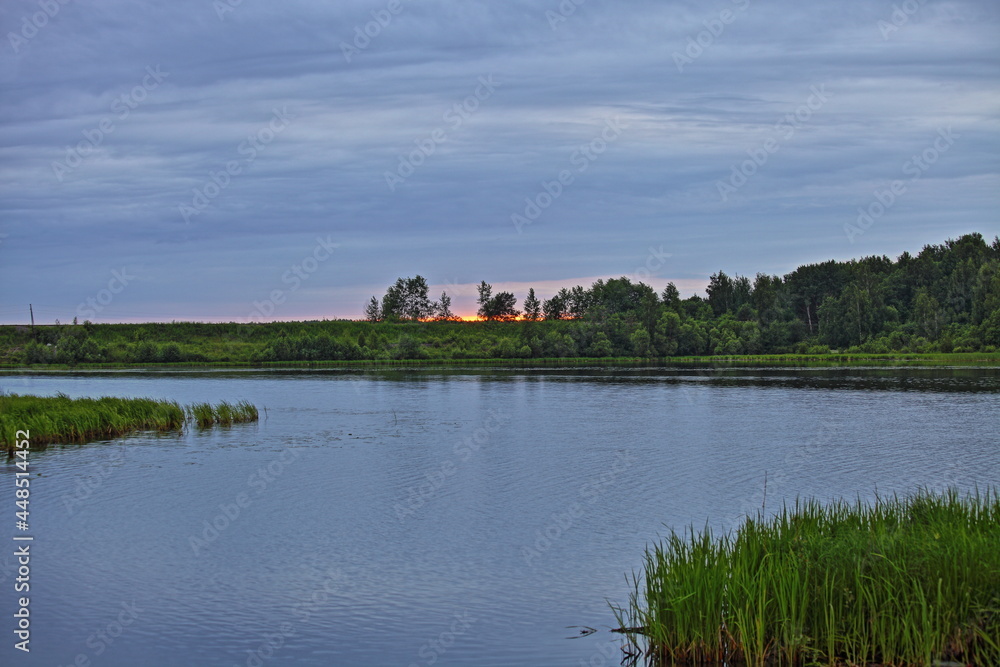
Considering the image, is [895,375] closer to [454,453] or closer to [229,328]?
[454,453]

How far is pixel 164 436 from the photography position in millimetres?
37406

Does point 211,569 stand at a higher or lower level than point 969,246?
lower

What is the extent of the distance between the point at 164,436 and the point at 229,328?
131009mm

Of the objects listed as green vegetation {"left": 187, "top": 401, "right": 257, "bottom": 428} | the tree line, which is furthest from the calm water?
the tree line

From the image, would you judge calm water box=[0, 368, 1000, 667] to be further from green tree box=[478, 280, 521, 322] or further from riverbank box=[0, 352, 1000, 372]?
green tree box=[478, 280, 521, 322]

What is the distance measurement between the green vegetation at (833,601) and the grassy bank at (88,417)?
96.7 feet

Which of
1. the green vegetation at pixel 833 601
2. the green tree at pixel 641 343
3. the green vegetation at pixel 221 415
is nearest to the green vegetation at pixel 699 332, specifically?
the green tree at pixel 641 343

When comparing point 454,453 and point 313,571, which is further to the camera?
point 454,453

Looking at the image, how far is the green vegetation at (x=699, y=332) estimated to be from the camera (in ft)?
404

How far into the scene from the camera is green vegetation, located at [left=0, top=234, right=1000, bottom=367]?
123 metres

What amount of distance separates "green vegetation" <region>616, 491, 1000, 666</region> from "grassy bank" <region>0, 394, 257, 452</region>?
2947 centimetres

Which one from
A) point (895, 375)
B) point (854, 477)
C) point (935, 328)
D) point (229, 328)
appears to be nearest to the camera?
point (854, 477)

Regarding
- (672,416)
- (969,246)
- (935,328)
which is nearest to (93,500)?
(672,416)

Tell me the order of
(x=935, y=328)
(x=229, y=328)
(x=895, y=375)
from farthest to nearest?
1. (x=229, y=328)
2. (x=935, y=328)
3. (x=895, y=375)
